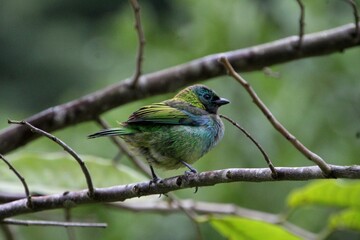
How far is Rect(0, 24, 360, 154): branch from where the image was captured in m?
4.91

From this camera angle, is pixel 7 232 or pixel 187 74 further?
pixel 187 74

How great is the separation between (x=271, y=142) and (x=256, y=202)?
75cm

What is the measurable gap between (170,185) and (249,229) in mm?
1240

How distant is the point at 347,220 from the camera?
4711 millimetres

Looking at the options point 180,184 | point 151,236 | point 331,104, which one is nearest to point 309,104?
point 331,104

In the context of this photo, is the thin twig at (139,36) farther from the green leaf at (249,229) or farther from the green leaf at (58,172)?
the green leaf at (249,229)

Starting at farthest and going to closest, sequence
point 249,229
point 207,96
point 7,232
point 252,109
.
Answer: point 252,109, point 207,96, point 7,232, point 249,229

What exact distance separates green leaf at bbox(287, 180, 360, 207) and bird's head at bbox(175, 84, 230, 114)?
721 mm

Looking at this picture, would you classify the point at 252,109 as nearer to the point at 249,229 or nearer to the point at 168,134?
the point at 249,229

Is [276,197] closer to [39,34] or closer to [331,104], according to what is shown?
[331,104]

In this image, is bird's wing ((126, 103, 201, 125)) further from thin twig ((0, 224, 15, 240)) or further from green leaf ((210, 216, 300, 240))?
thin twig ((0, 224, 15, 240))

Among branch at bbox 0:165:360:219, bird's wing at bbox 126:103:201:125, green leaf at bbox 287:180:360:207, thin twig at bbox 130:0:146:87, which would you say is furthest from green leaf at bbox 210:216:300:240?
A: branch at bbox 0:165:360:219

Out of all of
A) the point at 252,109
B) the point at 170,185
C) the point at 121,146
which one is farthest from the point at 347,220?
the point at 252,109

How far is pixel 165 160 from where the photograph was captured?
4184mm
